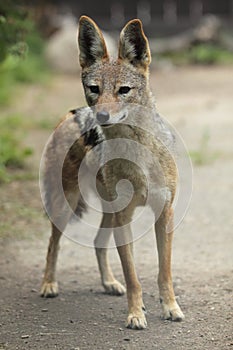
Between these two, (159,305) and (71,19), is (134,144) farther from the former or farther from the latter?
(71,19)

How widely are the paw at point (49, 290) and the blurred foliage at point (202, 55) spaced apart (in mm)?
14661

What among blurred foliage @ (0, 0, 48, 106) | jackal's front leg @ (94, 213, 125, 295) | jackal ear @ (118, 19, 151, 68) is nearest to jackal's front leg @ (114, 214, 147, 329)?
jackal's front leg @ (94, 213, 125, 295)

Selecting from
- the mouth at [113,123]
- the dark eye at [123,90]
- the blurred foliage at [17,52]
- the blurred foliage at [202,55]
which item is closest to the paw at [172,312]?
the mouth at [113,123]

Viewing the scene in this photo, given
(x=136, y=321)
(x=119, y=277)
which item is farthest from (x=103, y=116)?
(x=119, y=277)

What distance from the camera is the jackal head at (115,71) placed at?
4641mm

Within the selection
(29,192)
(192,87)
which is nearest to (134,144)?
(29,192)

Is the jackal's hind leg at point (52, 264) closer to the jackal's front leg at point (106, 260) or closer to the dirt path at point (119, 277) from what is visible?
the dirt path at point (119, 277)

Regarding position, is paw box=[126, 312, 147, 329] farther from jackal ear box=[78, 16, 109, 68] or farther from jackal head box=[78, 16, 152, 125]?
jackal ear box=[78, 16, 109, 68]

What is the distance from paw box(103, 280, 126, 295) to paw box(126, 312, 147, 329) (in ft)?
2.28

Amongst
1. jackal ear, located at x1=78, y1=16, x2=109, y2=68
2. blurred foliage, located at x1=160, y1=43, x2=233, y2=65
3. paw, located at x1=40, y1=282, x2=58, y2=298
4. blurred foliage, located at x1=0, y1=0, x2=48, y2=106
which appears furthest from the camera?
blurred foliage, located at x1=160, y1=43, x2=233, y2=65

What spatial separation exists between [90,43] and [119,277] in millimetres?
1870

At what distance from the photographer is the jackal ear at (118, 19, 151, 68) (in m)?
4.77

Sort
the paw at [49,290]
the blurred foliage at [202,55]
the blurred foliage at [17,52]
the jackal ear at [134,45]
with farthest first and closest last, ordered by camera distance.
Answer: the blurred foliage at [202,55] → the blurred foliage at [17,52] → the paw at [49,290] → the jackal ear at [134,45]

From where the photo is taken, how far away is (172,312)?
4859 mm
